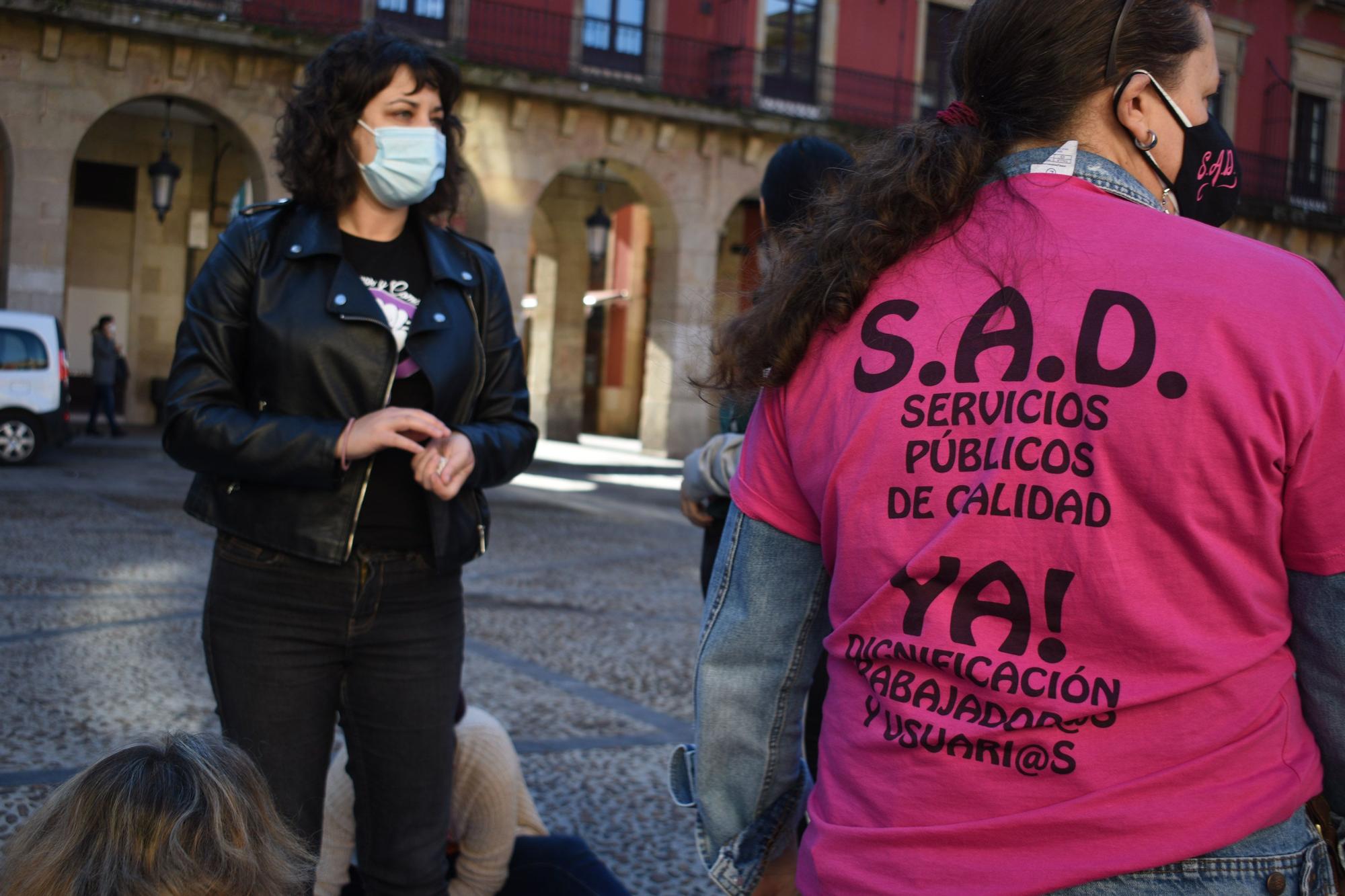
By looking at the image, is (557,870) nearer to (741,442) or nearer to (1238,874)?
(741,442)

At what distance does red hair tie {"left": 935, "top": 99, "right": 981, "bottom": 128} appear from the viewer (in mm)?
1516

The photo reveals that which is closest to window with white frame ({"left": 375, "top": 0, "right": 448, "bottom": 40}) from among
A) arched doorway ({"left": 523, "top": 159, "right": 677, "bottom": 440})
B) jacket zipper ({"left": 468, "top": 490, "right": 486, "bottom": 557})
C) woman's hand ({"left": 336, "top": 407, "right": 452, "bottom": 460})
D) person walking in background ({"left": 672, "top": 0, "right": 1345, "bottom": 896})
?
arched doorway ({"left": 523, "top": 159, "right": 677, "bottom": 440})

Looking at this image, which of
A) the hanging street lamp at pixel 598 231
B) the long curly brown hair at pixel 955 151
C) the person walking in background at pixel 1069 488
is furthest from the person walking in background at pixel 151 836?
the hanging street lamp at pixel 598 231

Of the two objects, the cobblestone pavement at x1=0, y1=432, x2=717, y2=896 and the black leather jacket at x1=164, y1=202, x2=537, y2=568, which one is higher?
the black leather jacket at x1=164, y1=202, x2=537, y2=568

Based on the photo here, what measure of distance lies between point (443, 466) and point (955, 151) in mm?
1160

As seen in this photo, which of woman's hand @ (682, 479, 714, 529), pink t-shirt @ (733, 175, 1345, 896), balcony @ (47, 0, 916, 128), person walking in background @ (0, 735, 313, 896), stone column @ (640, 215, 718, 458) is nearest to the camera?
pink t-shirt @ (733, 175, 1345, 896)

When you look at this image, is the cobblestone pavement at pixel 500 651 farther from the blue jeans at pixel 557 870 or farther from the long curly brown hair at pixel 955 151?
the long curly brown hair at pixel 955 151

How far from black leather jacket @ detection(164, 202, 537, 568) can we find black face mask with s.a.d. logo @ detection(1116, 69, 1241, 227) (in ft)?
4.44

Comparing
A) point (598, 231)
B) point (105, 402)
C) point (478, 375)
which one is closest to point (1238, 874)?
point (478, 375)

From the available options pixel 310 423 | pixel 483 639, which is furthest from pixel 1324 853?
pixel 483 639

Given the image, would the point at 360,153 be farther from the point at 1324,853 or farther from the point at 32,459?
the point at 32,459

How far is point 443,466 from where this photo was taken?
2320 mm

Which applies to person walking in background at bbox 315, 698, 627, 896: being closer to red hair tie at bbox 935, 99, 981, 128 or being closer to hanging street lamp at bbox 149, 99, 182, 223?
red hair tie at bbox 935, 99, 981, 128

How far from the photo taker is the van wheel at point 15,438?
48.1 ft
